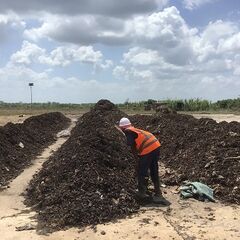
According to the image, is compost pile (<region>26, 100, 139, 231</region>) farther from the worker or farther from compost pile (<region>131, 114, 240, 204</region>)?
compost pile (<region>131, 114, 240, 204</region>)

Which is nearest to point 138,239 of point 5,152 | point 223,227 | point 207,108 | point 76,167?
point 223,227

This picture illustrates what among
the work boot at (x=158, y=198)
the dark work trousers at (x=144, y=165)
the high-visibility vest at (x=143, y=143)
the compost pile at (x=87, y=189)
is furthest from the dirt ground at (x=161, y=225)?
the high-visibility vest at (x=143, y=143)

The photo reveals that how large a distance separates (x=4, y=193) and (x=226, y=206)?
5246mm

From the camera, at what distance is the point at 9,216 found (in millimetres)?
9141

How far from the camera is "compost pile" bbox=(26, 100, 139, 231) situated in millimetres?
8273

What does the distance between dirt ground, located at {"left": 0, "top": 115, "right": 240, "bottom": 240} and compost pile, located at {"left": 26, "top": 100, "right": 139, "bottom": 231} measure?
26cm

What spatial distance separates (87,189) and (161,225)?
189 cm

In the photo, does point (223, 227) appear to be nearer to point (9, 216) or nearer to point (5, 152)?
point (9, 216)

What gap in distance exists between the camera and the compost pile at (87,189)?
326 inches

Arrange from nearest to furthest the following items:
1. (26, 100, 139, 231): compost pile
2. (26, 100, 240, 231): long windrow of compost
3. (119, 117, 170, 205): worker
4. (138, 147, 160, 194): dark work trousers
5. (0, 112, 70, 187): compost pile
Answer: (26, 100, 139, 231): compost pile → (26, 100, 240, 231): long windrow of compost → (119, 117, 170, 205): worker → (138, 147, 160, 194): dark work trousers → (0, 112, 70, 187): compost pile

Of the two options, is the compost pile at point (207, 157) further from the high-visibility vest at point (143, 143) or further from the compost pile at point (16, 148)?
the compost pile at point (16, 148)

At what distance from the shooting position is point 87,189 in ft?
30.1

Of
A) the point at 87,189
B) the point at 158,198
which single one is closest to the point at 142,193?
the point at 158,198

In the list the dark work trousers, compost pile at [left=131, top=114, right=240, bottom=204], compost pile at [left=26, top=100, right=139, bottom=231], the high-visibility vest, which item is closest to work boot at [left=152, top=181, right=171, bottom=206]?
the dark work trousers
